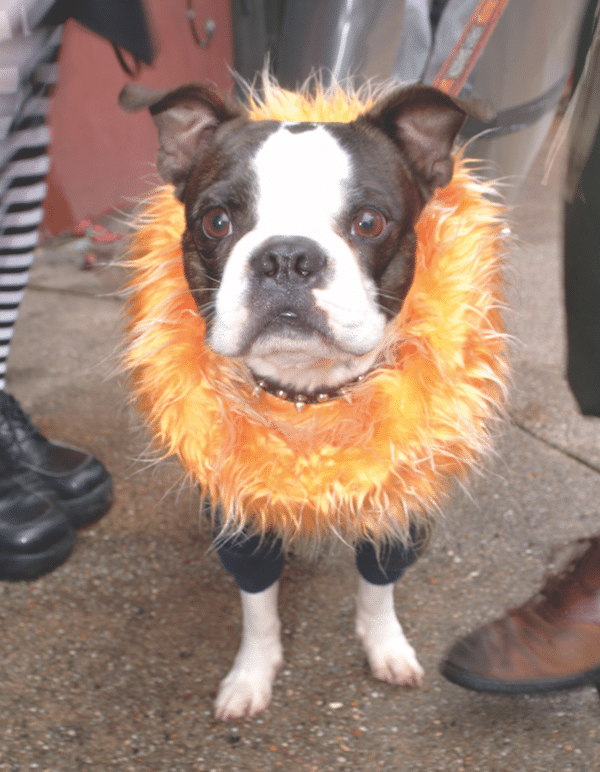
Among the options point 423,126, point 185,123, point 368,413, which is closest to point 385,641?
point 368,413

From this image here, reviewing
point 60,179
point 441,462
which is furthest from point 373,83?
point 60,179

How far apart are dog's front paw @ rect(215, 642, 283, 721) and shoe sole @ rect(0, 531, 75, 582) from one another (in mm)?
665

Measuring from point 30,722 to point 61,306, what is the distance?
2526 mm

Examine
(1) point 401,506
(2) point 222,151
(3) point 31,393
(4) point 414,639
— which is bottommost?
(3) point 31,393

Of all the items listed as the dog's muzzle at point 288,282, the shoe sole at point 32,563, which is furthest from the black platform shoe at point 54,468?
the dog's muzzle at point 288,282

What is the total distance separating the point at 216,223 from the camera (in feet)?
5.25

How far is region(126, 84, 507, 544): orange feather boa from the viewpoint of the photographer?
1.58m

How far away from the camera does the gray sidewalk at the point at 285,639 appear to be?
1.63 m

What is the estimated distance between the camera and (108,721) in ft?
5.58

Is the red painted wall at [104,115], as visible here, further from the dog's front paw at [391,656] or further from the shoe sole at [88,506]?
the dog's front paw at [391,656]

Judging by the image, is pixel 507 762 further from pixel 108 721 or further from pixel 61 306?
pixel 61 306

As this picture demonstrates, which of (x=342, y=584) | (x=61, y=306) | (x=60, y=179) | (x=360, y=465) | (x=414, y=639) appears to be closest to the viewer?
(x=360, y=465)

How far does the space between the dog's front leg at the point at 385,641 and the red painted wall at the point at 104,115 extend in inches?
115

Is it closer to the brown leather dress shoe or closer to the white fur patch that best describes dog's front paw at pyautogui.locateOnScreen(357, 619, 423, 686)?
the brown leather dress shoe
